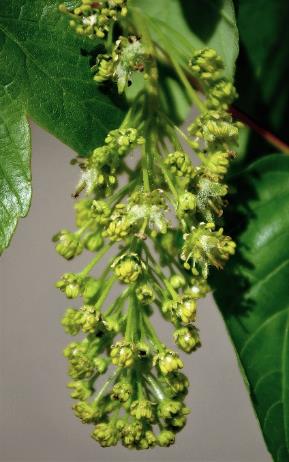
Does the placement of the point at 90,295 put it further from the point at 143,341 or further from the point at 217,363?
the point at 217,363

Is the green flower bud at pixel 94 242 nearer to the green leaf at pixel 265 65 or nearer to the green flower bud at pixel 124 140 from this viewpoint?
the green flower bud at pixel 124 140

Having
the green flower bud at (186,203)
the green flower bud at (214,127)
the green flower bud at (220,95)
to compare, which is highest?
the green flower bud at (220,95)

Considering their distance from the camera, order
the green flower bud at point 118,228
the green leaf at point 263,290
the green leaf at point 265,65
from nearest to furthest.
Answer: the green flower bud at point 118,228, the green leaf at point 263,290, the green leaf at point 265,65

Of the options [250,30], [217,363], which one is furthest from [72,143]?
[217,363]

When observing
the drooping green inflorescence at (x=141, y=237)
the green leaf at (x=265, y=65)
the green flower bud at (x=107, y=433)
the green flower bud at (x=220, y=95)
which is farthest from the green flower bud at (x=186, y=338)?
the green leaf at (x=265, y=65)

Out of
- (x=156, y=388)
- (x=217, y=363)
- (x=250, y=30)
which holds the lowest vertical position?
(x=217, y=363)

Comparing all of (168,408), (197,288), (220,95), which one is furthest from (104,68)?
(168,408)

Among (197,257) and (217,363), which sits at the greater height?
(197,257)
